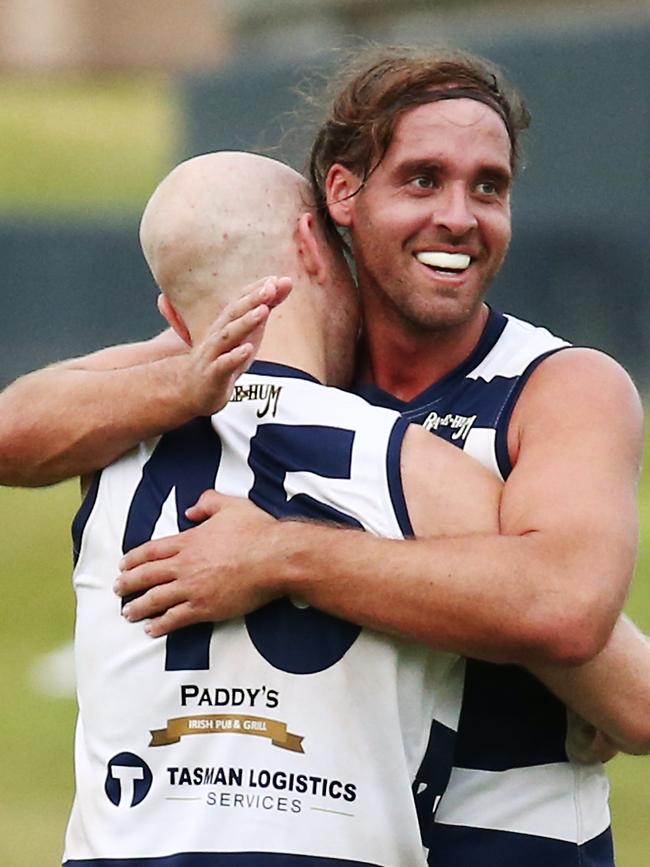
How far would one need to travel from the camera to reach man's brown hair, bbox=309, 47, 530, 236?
9.62 feet

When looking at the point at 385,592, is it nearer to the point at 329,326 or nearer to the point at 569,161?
the point at 329,326

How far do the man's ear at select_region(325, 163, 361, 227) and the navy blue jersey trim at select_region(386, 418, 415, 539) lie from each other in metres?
0.53

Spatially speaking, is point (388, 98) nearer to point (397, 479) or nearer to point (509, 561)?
point (397, 479)

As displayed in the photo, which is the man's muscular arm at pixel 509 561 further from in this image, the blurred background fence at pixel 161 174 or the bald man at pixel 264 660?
the blurred background fence at pixel 161 174

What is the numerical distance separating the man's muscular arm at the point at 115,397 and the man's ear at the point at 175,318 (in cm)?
10

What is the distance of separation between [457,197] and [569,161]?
1250 centimetres

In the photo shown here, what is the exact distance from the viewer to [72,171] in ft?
74.5

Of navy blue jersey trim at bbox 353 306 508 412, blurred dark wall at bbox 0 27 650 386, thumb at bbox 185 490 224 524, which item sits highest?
blurred dark wall at bbox 0 27 650 386

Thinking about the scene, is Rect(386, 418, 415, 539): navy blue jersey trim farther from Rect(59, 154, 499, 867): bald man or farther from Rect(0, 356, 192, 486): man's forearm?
Rect(0, 356, 192, 486): man's forearm

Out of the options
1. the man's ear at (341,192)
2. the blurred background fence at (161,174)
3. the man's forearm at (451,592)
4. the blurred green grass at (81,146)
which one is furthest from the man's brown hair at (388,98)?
the blurred green grass at (81,146)

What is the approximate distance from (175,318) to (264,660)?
0.64 metres

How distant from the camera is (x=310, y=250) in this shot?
2.78m

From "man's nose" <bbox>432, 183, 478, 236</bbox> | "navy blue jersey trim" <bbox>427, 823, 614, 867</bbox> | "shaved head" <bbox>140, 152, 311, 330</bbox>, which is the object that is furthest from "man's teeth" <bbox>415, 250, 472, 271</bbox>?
"navy blue jersey trim" <bbox>427, 823, 614, 867</bbox>

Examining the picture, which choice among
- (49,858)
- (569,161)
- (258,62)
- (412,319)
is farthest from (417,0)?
(412,319)
